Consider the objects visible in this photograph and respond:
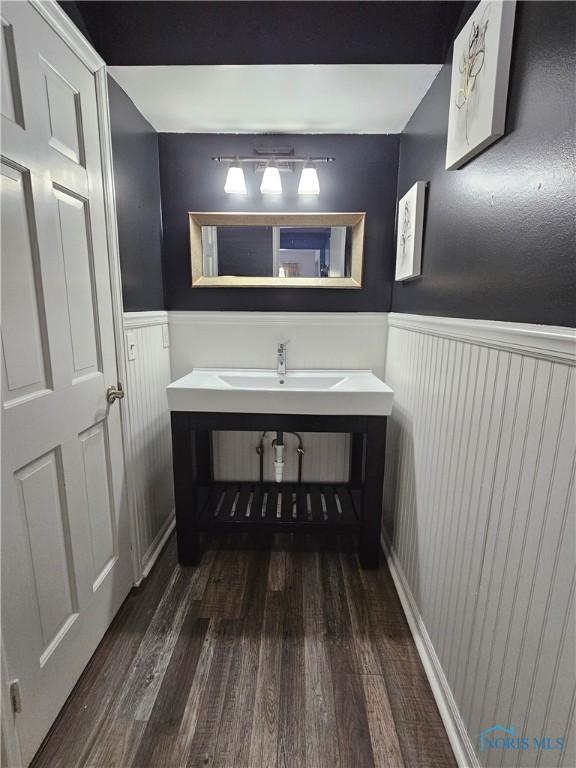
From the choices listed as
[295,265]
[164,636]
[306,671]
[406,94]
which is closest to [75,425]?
[164,636]

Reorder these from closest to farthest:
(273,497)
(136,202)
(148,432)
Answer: (136,202), (148,432), (273,497)

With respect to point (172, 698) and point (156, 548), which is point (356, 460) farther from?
point (172, 698)

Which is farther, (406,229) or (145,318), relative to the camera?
(145,318)

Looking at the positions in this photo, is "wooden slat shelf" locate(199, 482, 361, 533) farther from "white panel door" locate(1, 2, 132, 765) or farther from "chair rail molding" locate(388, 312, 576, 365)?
"chair rail molding" locate(388, 312, 576, 365)

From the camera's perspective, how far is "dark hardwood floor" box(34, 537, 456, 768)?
994 millimetres

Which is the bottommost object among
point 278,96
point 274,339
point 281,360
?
point 281,360

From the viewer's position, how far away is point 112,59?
50.0 inches

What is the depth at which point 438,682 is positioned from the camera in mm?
1127

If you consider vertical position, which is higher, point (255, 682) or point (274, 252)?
point (274, 252)

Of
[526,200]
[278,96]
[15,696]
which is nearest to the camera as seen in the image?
[526,200]

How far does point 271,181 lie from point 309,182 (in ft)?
0.64

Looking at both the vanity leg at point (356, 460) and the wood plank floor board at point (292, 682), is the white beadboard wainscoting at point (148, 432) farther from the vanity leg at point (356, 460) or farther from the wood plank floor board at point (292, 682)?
the vanity leg at point (356, 460)

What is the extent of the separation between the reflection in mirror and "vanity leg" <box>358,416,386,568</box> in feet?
2.92

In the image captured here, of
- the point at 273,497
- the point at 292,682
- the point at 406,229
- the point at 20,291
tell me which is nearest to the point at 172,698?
the point at 292,682
